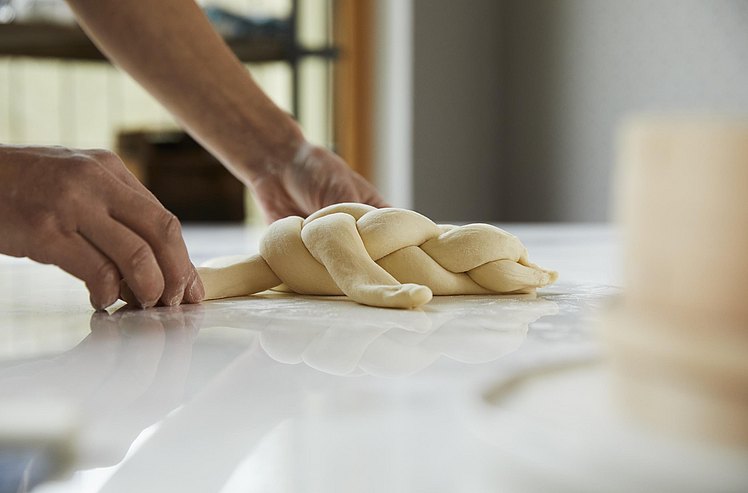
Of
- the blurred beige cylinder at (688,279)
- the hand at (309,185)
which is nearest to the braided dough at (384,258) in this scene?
the hand at (309,185)

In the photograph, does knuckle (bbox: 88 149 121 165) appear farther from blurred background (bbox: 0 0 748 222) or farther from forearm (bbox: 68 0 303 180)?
blurred background (bbox: 0 0 748 222)

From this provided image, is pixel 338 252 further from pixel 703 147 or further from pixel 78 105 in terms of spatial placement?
pixel 78 105

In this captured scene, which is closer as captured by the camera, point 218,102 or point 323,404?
point 323,404

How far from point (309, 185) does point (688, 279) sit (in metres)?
1.24

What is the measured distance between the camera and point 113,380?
51 centimetres

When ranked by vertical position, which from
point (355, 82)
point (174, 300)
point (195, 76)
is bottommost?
point (174, 300)

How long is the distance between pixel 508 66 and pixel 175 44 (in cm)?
449

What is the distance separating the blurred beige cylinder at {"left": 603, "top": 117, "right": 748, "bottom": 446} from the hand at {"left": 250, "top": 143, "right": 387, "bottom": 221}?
43.8 inches

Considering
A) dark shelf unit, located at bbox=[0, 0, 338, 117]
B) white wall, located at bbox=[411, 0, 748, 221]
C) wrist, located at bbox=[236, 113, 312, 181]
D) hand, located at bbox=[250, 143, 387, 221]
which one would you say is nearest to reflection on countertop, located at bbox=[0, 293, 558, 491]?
hand, located at bbox=[250, 143, 387, 221]

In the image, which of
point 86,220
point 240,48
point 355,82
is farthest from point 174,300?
point 240,48

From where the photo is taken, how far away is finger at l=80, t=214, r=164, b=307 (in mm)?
742

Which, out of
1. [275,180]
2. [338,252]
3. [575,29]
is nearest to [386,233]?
[338,252]

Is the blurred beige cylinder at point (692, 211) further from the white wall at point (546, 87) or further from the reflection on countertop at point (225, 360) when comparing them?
the white wall at point (546, 87)

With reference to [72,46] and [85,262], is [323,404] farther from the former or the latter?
[72,46]
